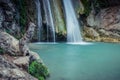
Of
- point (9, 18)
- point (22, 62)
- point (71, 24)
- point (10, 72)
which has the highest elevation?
point (9, 18)

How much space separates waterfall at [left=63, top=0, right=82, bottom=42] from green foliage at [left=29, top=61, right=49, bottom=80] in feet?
39.8

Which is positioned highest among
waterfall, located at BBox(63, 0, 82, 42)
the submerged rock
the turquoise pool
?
waterfall, located at BBox(63, 0, 82, 42)

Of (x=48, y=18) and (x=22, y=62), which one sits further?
(x=48, y=18)

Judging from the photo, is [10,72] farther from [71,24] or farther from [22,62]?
[71,24]

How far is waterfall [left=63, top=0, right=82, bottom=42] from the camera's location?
2186 cm

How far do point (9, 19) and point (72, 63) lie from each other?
788 cm

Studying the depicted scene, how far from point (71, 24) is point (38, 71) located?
536 inches

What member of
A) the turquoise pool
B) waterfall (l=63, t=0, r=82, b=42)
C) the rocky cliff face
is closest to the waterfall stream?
waterfall (l=63, t=0, r=82, b=42)

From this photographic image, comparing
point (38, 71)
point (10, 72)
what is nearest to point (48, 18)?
point (38, 71)

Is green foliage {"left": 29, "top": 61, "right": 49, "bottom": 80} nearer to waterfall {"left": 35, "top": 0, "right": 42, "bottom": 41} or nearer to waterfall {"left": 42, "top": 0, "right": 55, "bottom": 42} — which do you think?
waterfall {"left": 35, "top": 0, "right": 42, "bottom": 41}

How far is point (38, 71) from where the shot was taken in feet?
29.9

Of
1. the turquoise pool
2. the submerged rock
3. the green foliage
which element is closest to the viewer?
the submerged rock

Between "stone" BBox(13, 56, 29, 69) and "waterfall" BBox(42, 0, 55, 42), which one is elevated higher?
"waterfall" BBox(42, 0, 55, 42)

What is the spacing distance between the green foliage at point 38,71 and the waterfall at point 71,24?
12.1 metres
